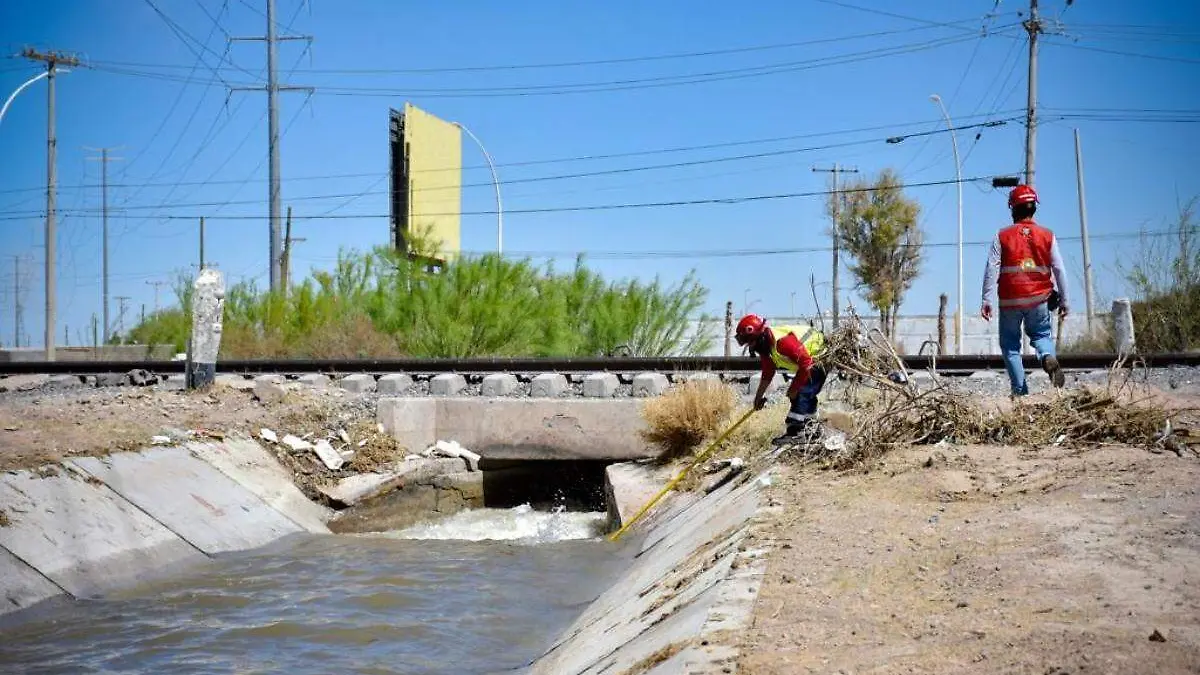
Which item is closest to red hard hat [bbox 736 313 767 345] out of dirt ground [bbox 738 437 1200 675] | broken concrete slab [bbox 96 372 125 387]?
dirt ground [bbox 738 437 1200 675]

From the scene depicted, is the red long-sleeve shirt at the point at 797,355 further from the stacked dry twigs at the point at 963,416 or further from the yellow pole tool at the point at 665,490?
the yellow pole tool at the point at 665,490

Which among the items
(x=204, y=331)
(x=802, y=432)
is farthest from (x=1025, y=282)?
(x=204, y=331)

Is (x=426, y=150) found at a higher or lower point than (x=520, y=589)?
higher

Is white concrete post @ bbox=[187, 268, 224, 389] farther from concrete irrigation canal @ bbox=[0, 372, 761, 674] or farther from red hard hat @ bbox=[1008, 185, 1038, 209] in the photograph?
red hard hat @ bbox=[1008, 185, 1038, 209]

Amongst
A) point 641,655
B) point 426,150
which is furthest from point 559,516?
point 426,150

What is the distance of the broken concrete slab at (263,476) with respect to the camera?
1168 centimetres

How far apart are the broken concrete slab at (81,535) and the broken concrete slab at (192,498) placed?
0.68 feet

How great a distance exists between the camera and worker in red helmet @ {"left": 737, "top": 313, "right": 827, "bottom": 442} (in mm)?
9586

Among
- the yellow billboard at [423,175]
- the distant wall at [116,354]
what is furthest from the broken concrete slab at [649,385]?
the yellow billboard at [423,175]

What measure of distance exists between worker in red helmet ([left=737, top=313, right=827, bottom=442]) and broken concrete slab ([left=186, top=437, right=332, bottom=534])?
5.32m

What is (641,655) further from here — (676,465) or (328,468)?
(328,468)

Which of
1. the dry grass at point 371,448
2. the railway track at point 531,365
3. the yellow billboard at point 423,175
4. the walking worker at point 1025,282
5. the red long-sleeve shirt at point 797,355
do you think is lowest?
the dry grass at point 371,448

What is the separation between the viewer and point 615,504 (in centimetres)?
1198

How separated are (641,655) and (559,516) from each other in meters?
8.70
